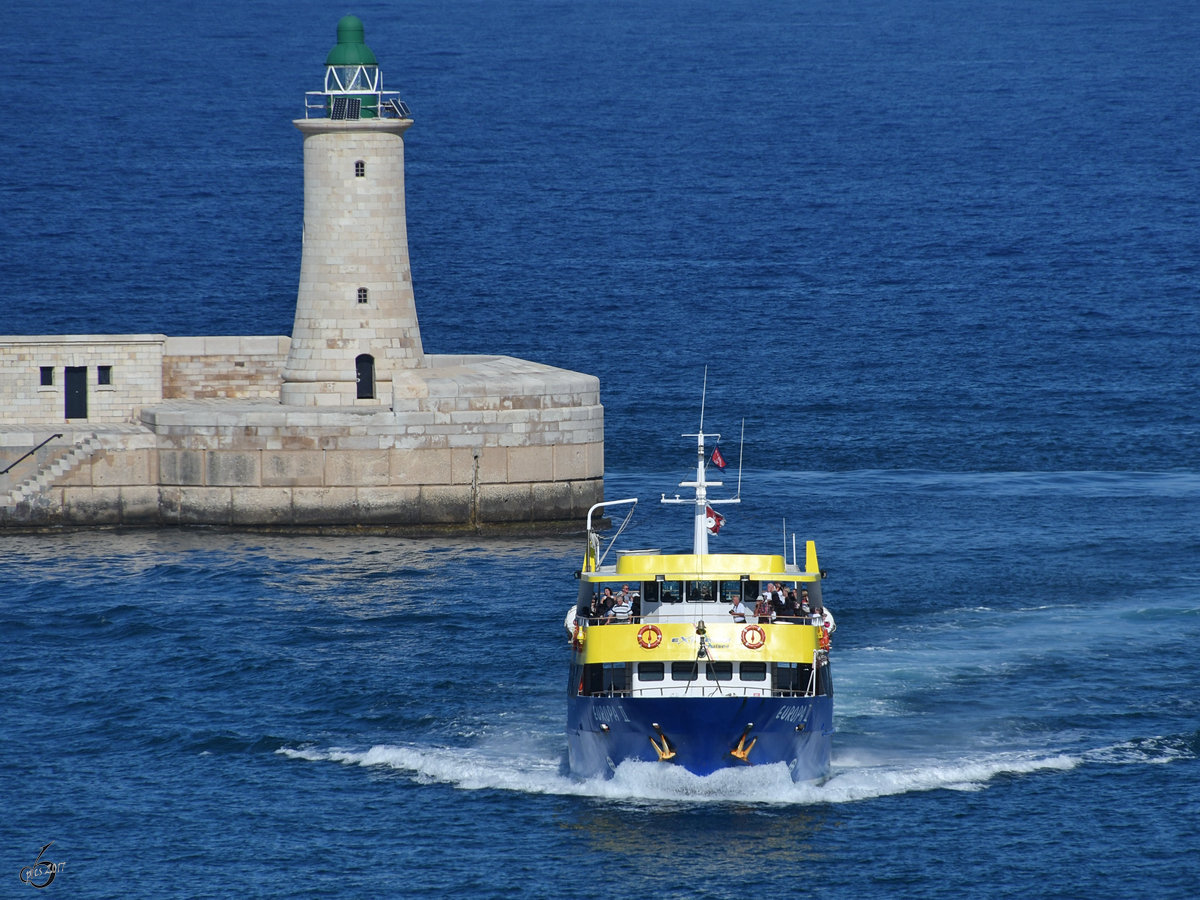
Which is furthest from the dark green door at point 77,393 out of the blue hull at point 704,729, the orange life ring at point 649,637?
the orange life ring at point 649,637

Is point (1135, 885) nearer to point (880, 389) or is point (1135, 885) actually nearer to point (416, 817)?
point (416, 817)

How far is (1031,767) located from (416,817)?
38.7 feet

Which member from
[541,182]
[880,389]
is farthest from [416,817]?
[541,182]

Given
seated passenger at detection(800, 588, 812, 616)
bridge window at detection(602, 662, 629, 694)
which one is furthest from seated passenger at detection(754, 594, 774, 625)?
bridge window at detection(602, 662, 629, 694)

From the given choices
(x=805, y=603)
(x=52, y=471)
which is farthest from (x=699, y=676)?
(x=52, y=471)

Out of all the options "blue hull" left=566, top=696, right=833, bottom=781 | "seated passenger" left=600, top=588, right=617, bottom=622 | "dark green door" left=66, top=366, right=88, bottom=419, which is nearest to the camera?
"blue hull" left=566, top=696, right=833, bottom=781

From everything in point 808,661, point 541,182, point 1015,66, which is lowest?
point 808,661

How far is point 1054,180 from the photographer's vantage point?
473ft

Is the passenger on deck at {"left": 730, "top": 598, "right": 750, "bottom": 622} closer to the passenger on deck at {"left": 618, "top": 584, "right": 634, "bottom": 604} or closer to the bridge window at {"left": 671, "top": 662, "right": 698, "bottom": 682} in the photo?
the bridge window at {"left": 671, "top": 662, "right": 698, "bottom": 682}

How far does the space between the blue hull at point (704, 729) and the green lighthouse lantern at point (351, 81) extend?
92.5ft

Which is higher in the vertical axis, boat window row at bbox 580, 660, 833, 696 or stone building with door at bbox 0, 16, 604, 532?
stone building with door at bbox 0, 16, 604, 532

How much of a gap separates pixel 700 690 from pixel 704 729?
0.69 meters

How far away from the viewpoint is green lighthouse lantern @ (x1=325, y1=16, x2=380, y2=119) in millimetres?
60938

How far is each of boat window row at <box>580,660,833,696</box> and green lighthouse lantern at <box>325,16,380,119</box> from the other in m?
27.9
